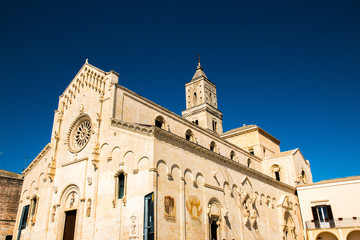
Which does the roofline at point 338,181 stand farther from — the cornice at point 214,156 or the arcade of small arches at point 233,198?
the arcade of small arches at point 233,198

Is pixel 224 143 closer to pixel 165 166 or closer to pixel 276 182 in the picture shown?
pixel 276 182

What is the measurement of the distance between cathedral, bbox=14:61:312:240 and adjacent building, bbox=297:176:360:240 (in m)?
1.78

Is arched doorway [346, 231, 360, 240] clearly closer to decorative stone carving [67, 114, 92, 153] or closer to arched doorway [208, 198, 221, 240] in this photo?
arched doorway [208, 198, 221, 240]

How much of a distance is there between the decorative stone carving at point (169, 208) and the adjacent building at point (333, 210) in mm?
18870

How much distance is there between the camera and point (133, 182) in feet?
62.5

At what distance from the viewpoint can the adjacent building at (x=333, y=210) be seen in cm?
2929

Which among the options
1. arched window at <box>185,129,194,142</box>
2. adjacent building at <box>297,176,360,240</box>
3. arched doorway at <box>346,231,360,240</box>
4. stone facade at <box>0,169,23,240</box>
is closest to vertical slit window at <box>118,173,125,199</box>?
arched window at <box>185,129,194,142</box>

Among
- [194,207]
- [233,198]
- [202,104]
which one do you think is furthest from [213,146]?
[194,207]

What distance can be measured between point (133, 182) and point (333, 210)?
22435mm

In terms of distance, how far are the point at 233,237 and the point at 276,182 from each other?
456 inches

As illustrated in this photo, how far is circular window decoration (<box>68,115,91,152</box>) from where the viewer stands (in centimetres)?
2445

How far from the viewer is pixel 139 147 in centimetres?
1978

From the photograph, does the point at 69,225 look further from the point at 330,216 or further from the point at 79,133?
the point at 330,216

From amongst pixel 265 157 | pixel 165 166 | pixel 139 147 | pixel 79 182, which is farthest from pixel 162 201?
pixel 265 157
